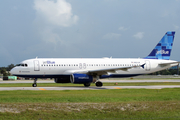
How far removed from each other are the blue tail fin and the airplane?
57cm

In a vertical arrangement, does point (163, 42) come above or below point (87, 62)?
above

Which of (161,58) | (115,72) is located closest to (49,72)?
(115,72)

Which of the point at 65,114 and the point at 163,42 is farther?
the point at 163,42

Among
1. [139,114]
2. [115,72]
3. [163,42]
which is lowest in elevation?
[139,114]

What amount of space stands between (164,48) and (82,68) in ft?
50.9

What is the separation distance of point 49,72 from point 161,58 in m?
19.3

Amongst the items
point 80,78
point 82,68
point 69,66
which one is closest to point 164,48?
point 82,68

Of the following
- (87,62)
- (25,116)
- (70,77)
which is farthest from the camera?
(87,62)

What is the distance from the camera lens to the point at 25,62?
37844mm

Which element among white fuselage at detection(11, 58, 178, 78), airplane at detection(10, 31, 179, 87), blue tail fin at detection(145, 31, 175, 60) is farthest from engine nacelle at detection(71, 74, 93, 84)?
blue tail fin at detection(145, 31, 175, 60)

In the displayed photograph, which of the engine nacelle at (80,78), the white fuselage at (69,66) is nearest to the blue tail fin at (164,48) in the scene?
the white fuselage at (69,66)

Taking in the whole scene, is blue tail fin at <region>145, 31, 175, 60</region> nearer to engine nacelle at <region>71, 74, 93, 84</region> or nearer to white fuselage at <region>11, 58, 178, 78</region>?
white fuselage at <region>11, 58, 178, 78</region>

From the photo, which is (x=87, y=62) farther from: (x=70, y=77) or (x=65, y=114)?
(x=65, y=114)

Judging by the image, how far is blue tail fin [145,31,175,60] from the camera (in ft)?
147
